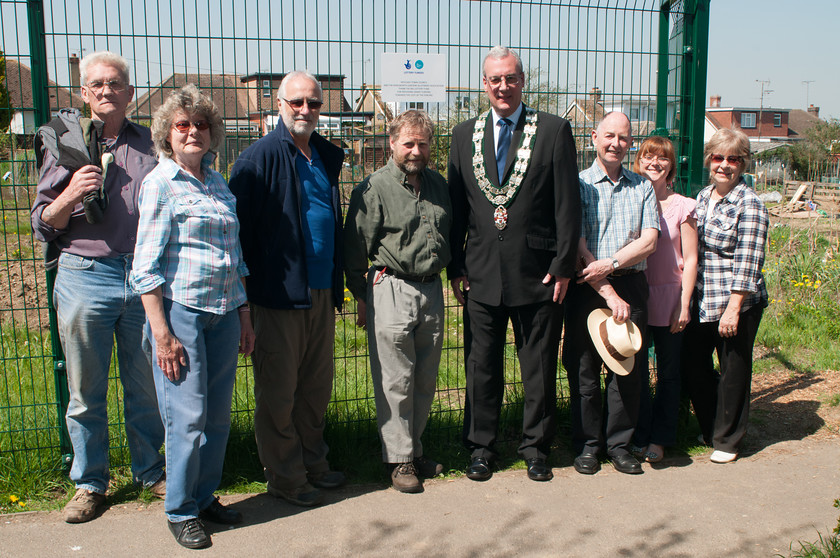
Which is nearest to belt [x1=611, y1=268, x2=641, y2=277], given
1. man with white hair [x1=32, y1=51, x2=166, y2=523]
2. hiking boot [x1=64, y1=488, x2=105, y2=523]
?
man with white hair [x1=32, y1=51, x2=166, y2=523]

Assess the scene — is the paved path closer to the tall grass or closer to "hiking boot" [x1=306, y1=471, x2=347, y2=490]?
"hiking boot" [x1=306, y1=471, x2=347, y2=490]

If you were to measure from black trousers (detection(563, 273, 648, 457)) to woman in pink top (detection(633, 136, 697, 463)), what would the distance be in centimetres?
19

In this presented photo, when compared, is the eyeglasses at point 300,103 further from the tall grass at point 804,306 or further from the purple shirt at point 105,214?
the tall grass at point 804,306

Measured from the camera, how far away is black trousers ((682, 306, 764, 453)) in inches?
177

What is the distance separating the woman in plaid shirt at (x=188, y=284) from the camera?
3.17m

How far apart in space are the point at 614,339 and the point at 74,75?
131 inches

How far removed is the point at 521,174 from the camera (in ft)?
13.1

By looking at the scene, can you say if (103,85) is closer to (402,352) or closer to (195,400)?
(195,400)

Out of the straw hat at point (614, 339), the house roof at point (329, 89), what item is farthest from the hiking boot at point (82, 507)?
the straw hat at point (614, 339)

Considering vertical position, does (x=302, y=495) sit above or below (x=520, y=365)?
below

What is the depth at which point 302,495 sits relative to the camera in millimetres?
3916

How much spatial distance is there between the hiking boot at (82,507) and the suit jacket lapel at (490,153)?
8.90 feet

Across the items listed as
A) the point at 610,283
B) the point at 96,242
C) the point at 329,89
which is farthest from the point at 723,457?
the point at 96,242

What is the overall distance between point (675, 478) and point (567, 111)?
7.92 feet
